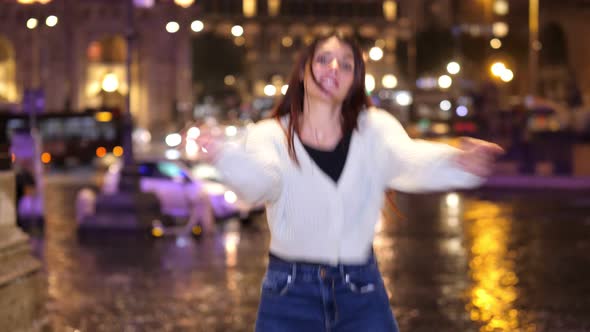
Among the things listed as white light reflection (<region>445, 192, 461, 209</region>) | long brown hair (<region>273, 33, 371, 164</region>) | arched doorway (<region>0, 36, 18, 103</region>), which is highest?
long brown hair (<region>273, 33, 371, 164</region>)

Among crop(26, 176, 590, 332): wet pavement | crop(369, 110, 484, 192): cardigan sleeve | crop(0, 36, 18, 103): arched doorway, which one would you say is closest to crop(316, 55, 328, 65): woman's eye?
crop(369, 110, 484, 192): cardigan sleeve

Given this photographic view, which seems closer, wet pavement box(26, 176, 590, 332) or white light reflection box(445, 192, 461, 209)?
wet pavement box(26, 176, 590, 332)

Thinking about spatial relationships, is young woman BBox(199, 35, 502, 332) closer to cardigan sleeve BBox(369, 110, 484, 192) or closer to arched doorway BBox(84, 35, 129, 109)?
cardigan sleeve BBox(369, 110, 484, 192)

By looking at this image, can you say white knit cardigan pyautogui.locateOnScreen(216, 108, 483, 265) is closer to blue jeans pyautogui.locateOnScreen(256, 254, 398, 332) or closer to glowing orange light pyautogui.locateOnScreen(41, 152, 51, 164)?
blue jeans pyautogui.locateOnScreen(256, 254, 398, 332)

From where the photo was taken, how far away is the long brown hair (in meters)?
4.45

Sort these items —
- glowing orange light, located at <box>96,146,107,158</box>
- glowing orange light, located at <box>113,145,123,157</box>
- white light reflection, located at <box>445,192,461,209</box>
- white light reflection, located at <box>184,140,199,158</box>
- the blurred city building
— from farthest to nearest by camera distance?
1. the blurred city building
2. glowing orange light, located at <box>113,145,123,157</box>
3. glowing orange light, located at <box>96,146,107,158</box>
4. white light reflection, located at <box>445,192,461,209</box>
5. white light reflection, located at <box>184,140,199,158</box>

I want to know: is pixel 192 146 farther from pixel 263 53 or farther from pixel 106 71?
pixel 263 53

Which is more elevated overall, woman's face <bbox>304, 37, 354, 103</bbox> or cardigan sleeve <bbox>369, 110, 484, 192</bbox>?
woman's face <bbox>304, 37, 354, 103</bbox>

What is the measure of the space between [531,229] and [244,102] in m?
82.7

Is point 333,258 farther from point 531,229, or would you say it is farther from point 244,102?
point 244,102

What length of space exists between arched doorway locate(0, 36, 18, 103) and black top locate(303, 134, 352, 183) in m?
71.7

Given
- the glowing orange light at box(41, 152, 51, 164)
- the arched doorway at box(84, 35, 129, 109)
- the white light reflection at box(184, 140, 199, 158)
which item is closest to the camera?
the white light reflection at box(184, 140, 199, 158)

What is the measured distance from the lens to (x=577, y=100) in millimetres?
60281

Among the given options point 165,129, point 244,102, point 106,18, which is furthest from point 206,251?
point 244,102
